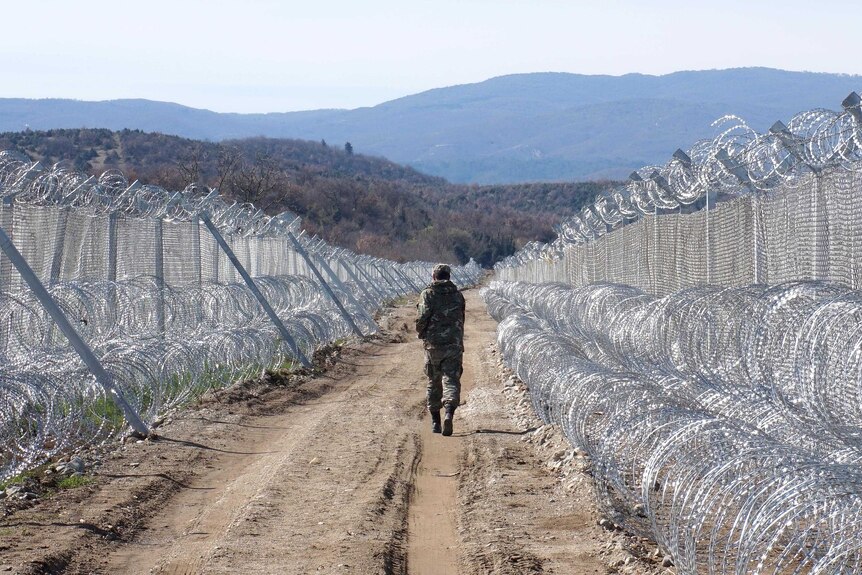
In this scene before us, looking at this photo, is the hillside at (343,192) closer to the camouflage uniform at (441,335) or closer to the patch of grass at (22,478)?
the camouflage uniform at (441,335)

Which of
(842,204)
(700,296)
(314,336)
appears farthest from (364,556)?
(314,336)

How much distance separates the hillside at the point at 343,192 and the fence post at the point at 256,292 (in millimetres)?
36014

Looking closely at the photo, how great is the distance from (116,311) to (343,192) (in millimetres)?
90865

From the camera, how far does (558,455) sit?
994 cm

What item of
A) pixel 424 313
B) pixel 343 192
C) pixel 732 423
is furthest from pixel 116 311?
pixel 343 192

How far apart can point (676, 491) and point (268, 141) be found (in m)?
158

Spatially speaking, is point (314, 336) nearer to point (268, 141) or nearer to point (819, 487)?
point (819, 487)

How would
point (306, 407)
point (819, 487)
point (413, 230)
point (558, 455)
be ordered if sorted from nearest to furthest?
point (819, 487), point (558, 455), point (306, 407), point (413, 230)

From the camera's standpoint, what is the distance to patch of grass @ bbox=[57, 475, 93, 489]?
29.0ft

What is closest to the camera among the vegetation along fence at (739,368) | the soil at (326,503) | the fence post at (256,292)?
the vegetation along fence at (739,368)

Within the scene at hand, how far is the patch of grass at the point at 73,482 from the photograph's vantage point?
8.84m

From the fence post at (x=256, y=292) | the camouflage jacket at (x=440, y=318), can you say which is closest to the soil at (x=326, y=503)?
the camouflage jacket at (x=440, y=318)

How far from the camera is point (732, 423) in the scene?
6.45 meters

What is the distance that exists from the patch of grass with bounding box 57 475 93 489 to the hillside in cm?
4406
